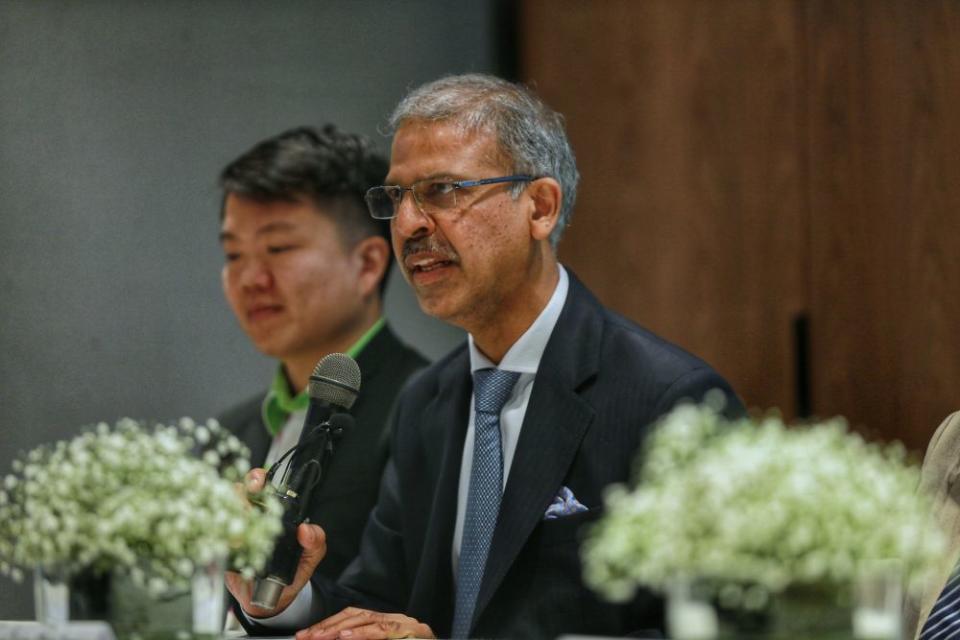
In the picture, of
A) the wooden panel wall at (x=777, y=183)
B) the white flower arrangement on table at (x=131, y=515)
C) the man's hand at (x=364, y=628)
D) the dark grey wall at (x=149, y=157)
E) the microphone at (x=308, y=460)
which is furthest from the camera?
the dark grey wall at (x=149, y=157)

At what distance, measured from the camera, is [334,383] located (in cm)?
212

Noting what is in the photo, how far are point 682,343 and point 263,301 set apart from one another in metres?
1.09

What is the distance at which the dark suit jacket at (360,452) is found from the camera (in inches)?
118

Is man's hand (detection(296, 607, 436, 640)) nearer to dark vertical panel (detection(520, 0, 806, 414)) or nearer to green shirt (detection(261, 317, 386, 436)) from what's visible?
green shirt (detection(261, 317, 386, 436))

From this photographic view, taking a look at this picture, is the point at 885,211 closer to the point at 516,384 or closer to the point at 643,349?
the point at 643,349

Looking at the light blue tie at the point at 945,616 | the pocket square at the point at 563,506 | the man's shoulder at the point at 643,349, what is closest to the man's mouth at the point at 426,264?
the man's shoulder at the point at 643,349

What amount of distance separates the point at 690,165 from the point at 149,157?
149 centimetres

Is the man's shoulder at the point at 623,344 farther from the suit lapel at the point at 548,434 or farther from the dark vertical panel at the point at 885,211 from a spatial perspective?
the dark vertical panel at the point at 885,211

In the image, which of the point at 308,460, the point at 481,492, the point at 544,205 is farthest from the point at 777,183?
the point at 308,460

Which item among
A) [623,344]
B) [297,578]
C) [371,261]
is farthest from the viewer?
[371,261]

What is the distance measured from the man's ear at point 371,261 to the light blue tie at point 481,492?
873 mm

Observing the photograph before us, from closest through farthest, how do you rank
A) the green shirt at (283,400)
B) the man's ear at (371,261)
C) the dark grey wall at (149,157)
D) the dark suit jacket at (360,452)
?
the dark suit jacket at (360,452) < the green shirt at (283,400) < the man's ear at (371,261) < the dark grey wall at (149,157)

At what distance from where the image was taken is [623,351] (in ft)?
8.37

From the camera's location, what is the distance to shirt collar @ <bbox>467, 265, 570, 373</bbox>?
2615 mm
